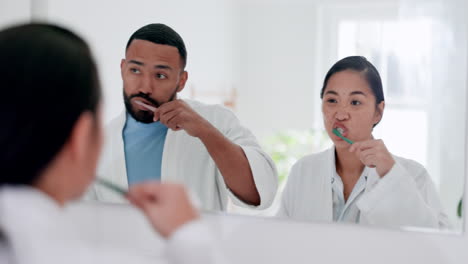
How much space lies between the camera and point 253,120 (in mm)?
1196

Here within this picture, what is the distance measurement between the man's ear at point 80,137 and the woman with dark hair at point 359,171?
2.04 feet

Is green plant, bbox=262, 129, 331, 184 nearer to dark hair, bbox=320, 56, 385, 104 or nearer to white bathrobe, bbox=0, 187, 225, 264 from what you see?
dark hair, bbox=320, 56, 385, 104

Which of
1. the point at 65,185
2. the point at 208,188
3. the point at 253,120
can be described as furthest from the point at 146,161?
the point at 65,185

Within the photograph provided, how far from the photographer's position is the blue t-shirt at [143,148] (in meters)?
1.28

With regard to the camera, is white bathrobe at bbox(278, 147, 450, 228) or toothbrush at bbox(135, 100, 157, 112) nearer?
white bathrobe at bbox(278, 147, 450, 228)

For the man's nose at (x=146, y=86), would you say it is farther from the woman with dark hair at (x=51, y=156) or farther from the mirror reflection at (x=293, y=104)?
the woman with dark hair at (x=51, y=156)

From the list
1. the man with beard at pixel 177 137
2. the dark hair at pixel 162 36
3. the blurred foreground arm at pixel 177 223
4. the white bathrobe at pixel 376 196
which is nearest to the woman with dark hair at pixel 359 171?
the white bathrobe at pixel 376 196

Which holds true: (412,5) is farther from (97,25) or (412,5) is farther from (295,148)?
(97,25)

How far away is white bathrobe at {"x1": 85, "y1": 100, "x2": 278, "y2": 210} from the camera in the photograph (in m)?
1.21

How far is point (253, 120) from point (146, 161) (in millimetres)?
316

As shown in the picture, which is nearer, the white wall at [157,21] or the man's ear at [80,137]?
the man's ear at [80,137]

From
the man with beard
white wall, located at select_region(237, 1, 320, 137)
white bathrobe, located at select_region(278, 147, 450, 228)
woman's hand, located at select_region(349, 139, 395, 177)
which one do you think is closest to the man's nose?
the man with beard

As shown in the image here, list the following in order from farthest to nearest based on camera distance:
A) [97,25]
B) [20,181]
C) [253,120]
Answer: [97,25], [253,120], [20,181]

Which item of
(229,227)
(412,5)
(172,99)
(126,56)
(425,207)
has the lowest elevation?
(229,227)
